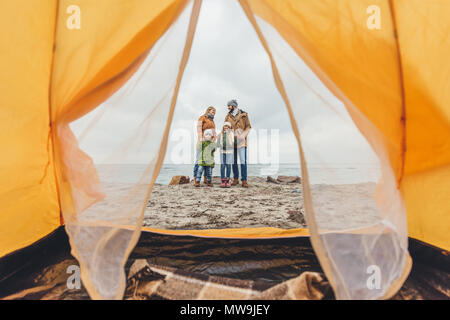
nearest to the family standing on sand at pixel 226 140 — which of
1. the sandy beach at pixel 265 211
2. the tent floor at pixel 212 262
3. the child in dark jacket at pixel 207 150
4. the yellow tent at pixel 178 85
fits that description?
the child in dark jacket at pixel 207 150

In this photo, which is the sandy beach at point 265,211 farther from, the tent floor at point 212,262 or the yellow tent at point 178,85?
the tent floor at point 212,262

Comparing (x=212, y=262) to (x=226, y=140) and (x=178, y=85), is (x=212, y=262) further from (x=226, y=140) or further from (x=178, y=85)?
(x=226, y=140)

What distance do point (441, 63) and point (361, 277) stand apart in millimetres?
1174

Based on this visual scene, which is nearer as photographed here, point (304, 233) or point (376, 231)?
point (376, 231)

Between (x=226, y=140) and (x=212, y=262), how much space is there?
2.84 m

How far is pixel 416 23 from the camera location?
1123 millimetres

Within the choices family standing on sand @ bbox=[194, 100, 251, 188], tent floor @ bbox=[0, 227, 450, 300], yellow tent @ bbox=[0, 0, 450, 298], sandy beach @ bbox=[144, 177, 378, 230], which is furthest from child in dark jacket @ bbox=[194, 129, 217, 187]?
yellow tent @ bbox=[0, 0, 450, 298]

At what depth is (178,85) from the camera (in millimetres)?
1079

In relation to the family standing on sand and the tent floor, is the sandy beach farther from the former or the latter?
the family standing on sand

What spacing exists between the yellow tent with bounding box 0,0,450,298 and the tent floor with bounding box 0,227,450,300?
0.27 feet

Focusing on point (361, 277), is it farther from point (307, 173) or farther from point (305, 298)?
point (307, 173)

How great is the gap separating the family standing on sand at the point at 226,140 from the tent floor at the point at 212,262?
2.34 m
